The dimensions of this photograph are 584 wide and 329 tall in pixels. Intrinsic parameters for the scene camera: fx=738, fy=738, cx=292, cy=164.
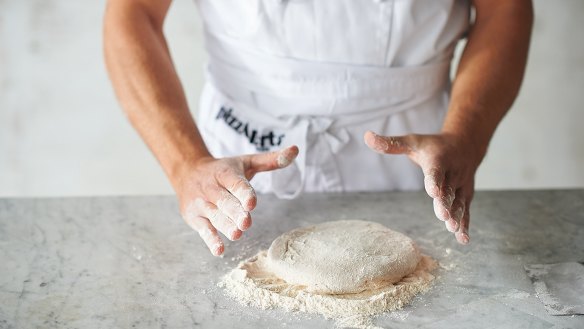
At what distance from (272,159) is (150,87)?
0.35m

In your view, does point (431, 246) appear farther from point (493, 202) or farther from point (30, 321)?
point (30, 321)

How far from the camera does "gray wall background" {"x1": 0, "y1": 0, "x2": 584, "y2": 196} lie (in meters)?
3.21

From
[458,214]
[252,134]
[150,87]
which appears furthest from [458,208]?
[150,87]

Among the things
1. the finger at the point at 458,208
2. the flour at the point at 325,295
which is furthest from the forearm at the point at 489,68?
the flour at the point at 325,295

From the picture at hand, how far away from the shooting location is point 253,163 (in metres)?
1.40

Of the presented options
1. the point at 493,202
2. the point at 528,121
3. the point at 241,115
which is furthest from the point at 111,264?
the point at 528,121

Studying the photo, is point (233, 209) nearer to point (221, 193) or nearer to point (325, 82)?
point (221, 193)

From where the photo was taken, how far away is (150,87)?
1557 millimetres

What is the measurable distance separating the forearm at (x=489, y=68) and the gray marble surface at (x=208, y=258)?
201 mm

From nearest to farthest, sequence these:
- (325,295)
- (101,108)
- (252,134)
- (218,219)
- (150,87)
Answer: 1. (325,295)
2. (218,219)
3. (150,87)
4. (252,134)
5. (101,108)

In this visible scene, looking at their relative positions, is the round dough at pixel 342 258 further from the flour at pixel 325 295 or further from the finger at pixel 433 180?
the finger at pixel 433 180

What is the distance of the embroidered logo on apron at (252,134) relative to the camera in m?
1.71

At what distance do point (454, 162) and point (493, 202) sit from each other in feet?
0.96

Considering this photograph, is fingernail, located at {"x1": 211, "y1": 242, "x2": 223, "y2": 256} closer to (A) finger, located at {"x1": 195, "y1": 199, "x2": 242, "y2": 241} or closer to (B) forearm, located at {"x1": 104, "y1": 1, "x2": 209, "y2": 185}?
(A) finger, located at {"x1": 195, "y1": 199, "x2": 242, "y2": 241}
